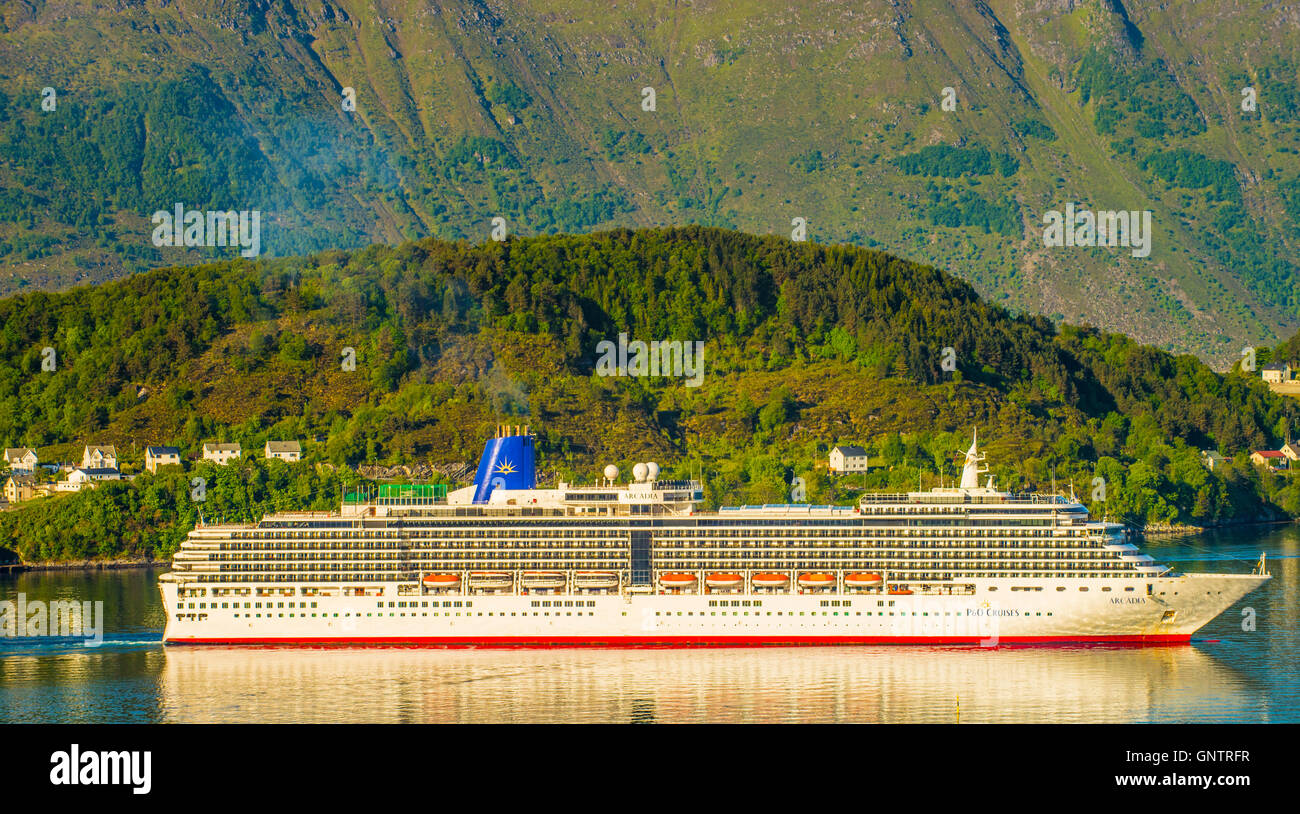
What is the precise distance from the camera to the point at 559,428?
139m

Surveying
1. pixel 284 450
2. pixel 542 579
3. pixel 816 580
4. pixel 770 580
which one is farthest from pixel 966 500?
pixel 284 450

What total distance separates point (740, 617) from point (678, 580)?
3.06 meters

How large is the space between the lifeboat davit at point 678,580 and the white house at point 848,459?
55.3 metres

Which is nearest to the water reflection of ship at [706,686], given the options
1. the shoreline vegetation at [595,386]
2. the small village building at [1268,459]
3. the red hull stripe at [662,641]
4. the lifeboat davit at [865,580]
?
the red hull stripe at [662,641]

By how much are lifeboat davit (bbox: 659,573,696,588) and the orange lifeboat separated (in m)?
4.39

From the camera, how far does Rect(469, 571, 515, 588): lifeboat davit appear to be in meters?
81.4

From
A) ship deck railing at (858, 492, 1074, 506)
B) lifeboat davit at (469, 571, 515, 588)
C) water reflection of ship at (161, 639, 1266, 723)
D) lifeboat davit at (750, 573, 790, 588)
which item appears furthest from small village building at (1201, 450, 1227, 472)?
lifeboat davit at (469, 571, 515, 588)

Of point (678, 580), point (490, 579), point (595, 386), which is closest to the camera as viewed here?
point (678, 580)

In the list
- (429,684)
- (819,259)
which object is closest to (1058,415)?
(819,259)

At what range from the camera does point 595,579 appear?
Answer: 81375 millimetres

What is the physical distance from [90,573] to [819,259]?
8032 cm

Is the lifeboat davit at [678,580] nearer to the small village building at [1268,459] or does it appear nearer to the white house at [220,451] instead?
the white house at [220,451]

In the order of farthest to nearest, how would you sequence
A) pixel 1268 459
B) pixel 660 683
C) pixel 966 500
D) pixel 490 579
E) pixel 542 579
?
1. pixel 1268 459
2. pixel 490 579
3. pixel 542 579
4. pixel 966 500
5. pixel 660 683

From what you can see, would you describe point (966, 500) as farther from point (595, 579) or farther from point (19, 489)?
point (19, 489)
